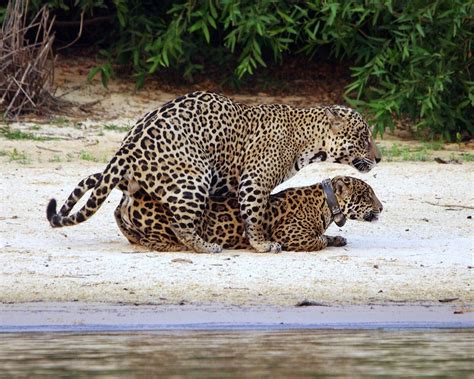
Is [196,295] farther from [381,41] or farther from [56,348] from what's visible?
[381,41]

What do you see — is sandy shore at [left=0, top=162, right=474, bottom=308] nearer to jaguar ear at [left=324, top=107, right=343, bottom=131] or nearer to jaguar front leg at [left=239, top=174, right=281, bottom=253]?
jaguar front leg at [left=239, top=174, right=281, bottom=253]

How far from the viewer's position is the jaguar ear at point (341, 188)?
10.8m

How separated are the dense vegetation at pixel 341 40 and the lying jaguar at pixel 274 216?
377 cm

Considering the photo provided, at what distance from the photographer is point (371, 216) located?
10.8 metres

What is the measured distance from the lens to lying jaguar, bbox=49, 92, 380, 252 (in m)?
10.3

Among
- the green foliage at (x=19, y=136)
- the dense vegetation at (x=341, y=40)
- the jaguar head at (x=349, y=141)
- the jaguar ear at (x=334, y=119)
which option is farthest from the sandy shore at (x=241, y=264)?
the dense vegetation at (x=341, y=40)

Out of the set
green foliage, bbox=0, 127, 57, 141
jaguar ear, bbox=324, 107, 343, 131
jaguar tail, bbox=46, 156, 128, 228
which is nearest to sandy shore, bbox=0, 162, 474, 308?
jaguar tail, bbox=46, 156, 128, 228

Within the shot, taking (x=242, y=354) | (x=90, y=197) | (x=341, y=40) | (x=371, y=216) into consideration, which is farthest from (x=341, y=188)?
(x=341, y=40)

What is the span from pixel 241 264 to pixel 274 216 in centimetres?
92

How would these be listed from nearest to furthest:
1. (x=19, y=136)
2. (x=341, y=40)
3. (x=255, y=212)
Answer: (x=255, y=212), (x=19, y=136), (x=341, y=40)

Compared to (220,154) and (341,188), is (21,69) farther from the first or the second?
(341,188)

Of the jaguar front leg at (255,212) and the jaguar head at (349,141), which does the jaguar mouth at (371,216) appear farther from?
the jaguar front leg at (255,212)

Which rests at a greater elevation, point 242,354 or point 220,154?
point 220,154

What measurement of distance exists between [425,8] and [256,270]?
5.81 m
